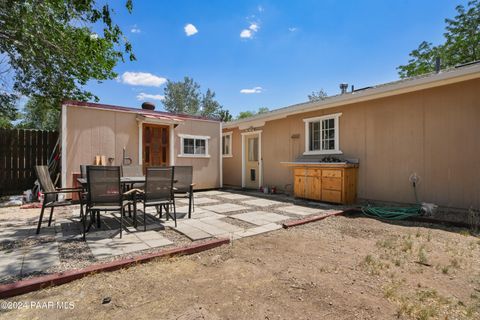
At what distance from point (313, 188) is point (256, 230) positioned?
3197 millimetres

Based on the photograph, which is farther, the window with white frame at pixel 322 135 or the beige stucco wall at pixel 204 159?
the beige stucco wall at pixel 204 159

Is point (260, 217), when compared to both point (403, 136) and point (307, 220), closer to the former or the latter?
point (307, 220)

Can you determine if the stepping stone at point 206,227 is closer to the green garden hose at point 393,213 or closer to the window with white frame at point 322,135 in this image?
the green garden hose at point 393,213

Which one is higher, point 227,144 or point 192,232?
point 227,144

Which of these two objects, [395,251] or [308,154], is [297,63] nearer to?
[308,154]


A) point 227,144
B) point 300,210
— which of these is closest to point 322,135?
point 300,210

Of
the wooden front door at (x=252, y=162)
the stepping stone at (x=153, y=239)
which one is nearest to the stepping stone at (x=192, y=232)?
the stepping stone at (x=153, y=239)

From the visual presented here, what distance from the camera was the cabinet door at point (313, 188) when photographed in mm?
6566

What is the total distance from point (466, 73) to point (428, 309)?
4.74 metres

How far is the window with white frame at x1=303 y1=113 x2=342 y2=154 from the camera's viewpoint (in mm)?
7020

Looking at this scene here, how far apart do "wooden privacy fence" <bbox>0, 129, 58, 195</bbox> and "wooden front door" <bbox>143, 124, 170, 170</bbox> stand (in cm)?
353

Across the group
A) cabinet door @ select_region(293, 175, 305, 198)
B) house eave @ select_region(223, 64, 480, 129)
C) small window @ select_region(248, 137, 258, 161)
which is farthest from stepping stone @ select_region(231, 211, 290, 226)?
small window @ select_region(248, 137, 258, 161)

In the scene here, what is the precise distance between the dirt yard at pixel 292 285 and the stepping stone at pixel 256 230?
0.96 ft

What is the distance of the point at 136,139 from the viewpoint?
26.1 ft
